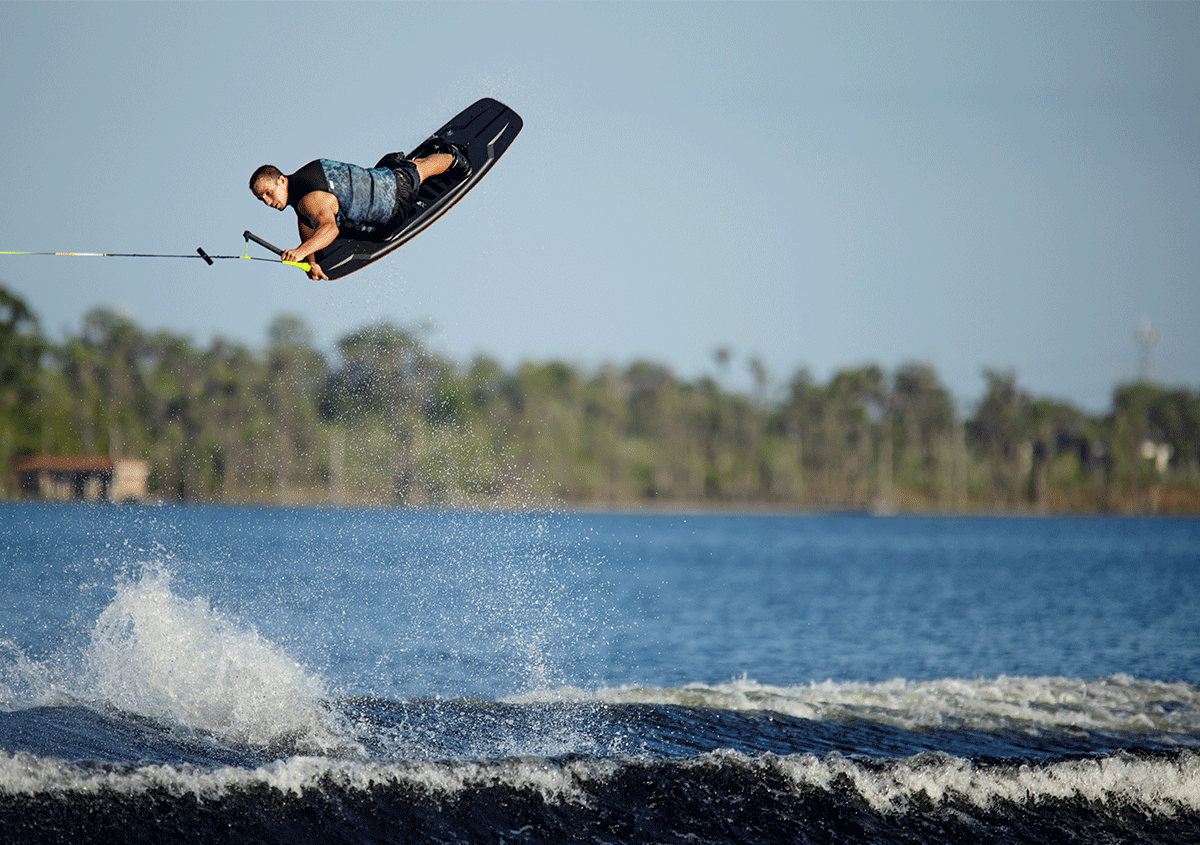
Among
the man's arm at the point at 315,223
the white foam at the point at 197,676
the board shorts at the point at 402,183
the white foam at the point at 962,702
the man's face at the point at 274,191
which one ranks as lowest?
the white foam at the point at 962,702

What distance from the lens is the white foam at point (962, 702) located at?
417 inches

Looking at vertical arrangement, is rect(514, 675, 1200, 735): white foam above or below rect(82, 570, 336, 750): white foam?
below

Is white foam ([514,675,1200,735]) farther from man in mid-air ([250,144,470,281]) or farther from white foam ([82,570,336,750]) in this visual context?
man in mid-air ([250,144,470,281])

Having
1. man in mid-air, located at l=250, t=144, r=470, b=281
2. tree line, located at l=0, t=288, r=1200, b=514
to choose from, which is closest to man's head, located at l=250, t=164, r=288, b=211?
man in mid-air, located at l=250, t=144, r=470, b=281

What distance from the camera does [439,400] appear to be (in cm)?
7425

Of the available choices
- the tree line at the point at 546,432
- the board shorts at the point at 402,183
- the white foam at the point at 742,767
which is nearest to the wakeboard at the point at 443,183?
the board shorts at the point at 402,183

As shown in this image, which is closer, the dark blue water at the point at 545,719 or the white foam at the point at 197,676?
the dark blue water at the point at 545,719

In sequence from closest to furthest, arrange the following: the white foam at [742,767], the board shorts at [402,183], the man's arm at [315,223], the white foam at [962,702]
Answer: the white foam at [742,767], the man's arm at [315,223], the board shorts at [402,183], the white foam at [962,702]

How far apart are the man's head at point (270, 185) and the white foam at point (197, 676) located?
3.75 m

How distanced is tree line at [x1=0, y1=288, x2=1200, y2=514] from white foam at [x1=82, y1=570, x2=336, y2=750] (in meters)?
46.8

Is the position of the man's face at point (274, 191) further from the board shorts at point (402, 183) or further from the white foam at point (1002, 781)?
the white foam at point (1002, 781)

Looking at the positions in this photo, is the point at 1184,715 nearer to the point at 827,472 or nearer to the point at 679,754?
the point at 679,754

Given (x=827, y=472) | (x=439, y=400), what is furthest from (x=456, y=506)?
(x=827, y=472)

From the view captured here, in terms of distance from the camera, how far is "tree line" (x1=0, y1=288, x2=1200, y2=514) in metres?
71.9
